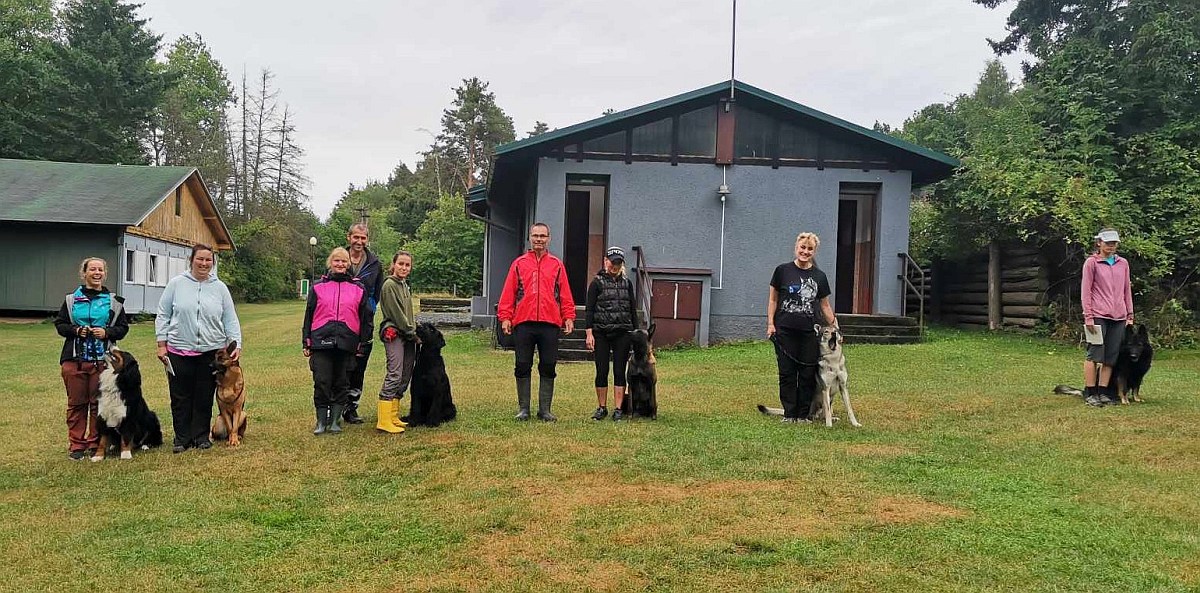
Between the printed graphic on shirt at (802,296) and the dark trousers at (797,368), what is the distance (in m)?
0.19

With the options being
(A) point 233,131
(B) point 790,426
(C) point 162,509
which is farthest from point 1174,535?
(A) point 233,131

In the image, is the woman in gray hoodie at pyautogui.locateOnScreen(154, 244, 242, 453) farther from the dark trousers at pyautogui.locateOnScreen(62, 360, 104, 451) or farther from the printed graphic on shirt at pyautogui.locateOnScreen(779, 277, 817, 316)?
the printed graphic on shirt at pyautogui.locateOnScreen(779, 277, 817, 316)

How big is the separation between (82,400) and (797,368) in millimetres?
5592

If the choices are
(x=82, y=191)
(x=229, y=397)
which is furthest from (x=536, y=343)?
(x=82, y=191)

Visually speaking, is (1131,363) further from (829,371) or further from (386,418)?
(386,418)

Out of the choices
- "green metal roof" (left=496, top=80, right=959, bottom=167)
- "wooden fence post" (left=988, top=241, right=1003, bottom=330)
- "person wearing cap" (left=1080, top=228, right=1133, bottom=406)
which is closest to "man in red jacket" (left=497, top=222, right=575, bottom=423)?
"person wearing cap" (left=1080, top=228, right=1133, bottom=406)

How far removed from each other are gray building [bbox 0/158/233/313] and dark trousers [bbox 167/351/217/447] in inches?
728

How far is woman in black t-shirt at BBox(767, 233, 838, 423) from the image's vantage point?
6867 mm

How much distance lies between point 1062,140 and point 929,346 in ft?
18.0

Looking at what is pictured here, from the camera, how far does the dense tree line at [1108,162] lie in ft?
44.2

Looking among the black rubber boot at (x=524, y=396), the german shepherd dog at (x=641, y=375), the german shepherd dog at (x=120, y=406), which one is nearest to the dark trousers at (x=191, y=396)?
the german shepherd dog at (x=120, y=406)

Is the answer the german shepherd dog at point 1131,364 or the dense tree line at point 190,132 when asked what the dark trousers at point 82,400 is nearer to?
the german shepherd dog at point 1131,364

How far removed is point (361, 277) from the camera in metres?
6.74

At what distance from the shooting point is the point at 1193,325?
1355cm
